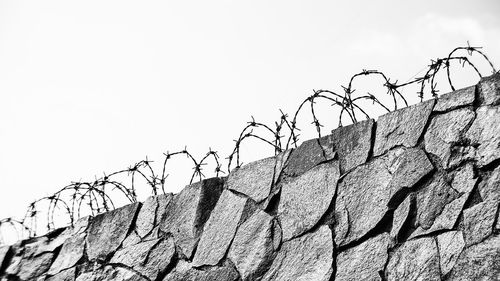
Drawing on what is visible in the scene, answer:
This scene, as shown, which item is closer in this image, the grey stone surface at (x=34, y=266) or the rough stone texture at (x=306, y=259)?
the rough stone texture at (x=306, y=259)

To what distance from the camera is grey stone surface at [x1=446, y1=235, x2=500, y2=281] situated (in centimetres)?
280

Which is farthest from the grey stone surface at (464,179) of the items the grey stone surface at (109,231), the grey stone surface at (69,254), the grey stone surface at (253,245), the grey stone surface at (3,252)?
the grey stone surface at (3,252)

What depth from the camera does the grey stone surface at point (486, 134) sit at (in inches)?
120

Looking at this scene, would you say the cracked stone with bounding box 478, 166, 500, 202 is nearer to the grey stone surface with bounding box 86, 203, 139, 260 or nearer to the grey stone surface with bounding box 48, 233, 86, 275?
the grey stone surface with bounding box 86, 203, 139, 260

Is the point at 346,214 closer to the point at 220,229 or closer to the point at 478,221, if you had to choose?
the point at 478,221

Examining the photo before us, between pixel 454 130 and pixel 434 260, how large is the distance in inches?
26.3

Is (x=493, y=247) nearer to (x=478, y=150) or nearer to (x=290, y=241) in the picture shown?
(x=478, y=150)

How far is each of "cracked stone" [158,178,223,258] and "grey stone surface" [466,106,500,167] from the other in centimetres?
194

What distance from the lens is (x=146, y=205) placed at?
491 centimetres

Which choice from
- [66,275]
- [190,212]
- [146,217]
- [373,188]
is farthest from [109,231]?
[373,188]

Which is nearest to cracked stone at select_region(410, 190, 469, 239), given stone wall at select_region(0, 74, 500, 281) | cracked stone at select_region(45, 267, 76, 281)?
stone wall at select_region(0, 74, 500, 281)

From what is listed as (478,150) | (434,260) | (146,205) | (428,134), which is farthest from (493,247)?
(146,205)

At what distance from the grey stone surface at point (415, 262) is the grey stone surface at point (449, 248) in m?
0.03

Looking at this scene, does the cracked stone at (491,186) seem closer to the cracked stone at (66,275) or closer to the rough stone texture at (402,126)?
the rough stone texture at (402,126)
